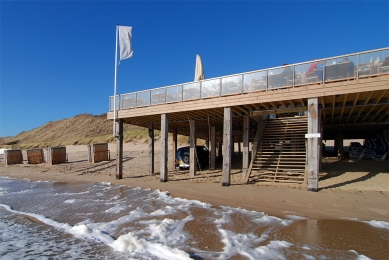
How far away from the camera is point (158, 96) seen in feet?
44.5

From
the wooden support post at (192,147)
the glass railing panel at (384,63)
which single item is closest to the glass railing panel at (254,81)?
the glass railing panel at (384,63)

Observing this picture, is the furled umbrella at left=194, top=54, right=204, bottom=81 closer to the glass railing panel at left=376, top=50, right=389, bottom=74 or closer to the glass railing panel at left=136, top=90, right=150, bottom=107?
the glass railing panel at left=136, top=90, right=150, bottom=107

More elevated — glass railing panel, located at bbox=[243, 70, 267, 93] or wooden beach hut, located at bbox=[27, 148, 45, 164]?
glass railing panel, located at bbox=[243, 70, 267, 93]

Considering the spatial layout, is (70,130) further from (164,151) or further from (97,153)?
(164,151)

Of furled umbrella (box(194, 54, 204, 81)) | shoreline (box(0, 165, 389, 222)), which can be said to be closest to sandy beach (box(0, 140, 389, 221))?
shoreline (box(0, 165, 389, 222))

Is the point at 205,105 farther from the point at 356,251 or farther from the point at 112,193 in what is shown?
the point at 356,251

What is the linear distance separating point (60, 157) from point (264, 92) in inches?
895

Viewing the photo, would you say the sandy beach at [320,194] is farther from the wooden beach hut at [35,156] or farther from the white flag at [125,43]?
the wooden beach hut at [35,156]

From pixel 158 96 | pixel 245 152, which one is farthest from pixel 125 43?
pixel 245 152

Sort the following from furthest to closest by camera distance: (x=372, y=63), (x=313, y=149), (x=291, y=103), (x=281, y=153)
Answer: (x=281, y=153) < (x=291, y=103) < (x=313, y=149) < (x=372, y=63)

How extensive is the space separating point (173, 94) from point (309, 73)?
20.6 feet

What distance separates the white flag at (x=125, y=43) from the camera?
15.1 meters

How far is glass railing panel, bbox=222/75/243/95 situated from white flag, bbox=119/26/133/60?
6.68m

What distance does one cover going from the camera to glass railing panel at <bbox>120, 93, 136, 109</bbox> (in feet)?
47.4
